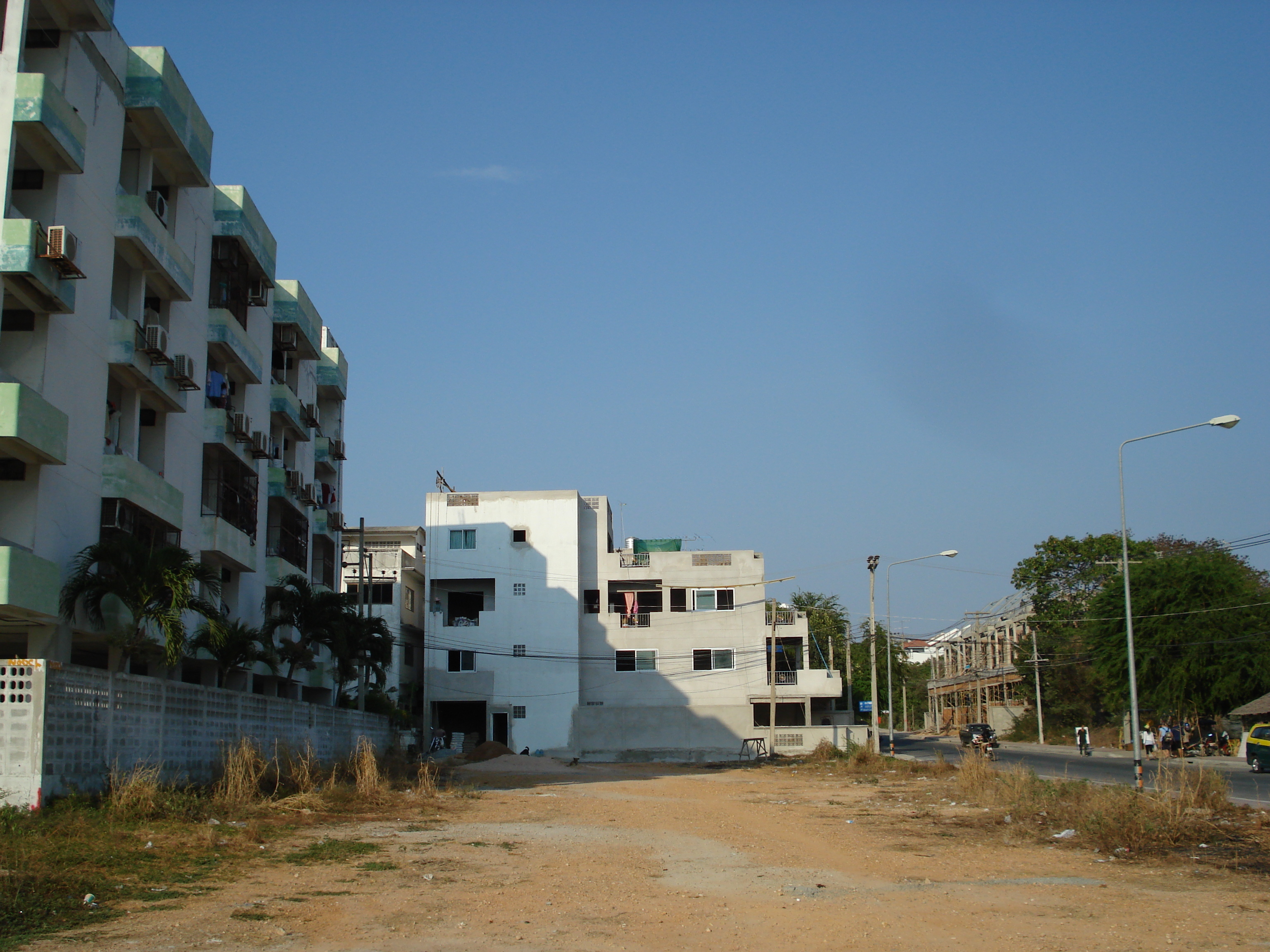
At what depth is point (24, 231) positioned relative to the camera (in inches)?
818

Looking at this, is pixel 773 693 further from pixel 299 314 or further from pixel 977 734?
pixel 299 314

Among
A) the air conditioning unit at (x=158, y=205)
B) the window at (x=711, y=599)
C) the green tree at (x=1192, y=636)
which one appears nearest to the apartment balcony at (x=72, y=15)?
the air conditioning unit at (x=158, y=205)

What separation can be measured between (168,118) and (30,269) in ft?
25.2

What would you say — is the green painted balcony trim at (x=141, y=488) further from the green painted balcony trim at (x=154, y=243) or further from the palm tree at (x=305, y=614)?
the palm tree at (x=305, y=614)

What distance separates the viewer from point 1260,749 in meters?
34.7

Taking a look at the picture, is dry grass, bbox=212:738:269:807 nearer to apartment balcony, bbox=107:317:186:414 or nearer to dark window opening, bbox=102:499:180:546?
dark window opening, bbox=102:499:180:546

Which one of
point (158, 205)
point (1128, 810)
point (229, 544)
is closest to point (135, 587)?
point (229, 544)

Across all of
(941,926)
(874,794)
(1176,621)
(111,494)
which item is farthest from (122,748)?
(1176,621)

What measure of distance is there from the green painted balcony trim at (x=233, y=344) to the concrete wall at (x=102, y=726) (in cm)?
1067

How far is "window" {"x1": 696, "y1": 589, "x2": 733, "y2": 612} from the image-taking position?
61.7 meters

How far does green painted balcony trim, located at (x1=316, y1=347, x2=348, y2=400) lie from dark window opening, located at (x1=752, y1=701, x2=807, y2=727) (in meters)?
30.1

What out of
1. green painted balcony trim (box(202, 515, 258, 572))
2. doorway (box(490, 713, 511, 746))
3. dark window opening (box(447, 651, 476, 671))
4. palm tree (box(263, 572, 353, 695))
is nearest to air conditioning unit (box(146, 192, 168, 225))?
green painted balcony trim (box(202, 515, 258, 572))

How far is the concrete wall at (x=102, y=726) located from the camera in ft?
52.3

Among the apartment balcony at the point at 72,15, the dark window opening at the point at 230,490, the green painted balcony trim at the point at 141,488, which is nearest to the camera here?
the apartment balcony at the point at 72,15
